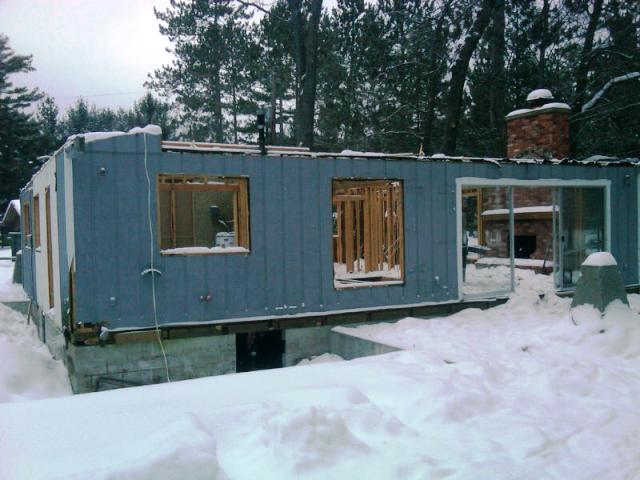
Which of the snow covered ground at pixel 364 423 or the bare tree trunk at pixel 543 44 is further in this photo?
the bare tree trunk at pixel 543 44

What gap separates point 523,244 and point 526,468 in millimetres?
10214

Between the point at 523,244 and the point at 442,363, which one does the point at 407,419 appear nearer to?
the point at 442,363

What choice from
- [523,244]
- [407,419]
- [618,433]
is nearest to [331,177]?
[407,419]

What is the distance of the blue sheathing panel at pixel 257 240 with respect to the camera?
6.73 m

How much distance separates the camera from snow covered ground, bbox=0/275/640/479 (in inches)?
129

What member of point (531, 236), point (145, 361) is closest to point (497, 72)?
point (531, 236)

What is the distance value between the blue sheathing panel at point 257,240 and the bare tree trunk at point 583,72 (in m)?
8.32

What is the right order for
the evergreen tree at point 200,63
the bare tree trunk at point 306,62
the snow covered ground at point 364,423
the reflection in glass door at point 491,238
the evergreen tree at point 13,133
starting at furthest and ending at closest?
the evergreen tree at point 13,133, the evergreen tree at point 200,63, the bare tree trunk at point 306,62, the reflection in glass door at point 491,238, the snow covered ground at point 364,423

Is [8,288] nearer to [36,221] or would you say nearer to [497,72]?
[36,221]

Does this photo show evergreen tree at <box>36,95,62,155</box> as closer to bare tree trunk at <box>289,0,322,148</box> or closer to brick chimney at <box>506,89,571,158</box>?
bare tree trunk at <box>289,0,322,148</box>

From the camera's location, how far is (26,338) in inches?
384

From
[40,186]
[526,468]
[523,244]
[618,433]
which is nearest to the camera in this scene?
[526,468]

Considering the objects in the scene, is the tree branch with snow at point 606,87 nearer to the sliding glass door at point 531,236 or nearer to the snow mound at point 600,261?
the sliding glass door at point 531,236

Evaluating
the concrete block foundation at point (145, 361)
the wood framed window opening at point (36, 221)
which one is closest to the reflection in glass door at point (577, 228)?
the concrete block foundation at point (145, 361)
